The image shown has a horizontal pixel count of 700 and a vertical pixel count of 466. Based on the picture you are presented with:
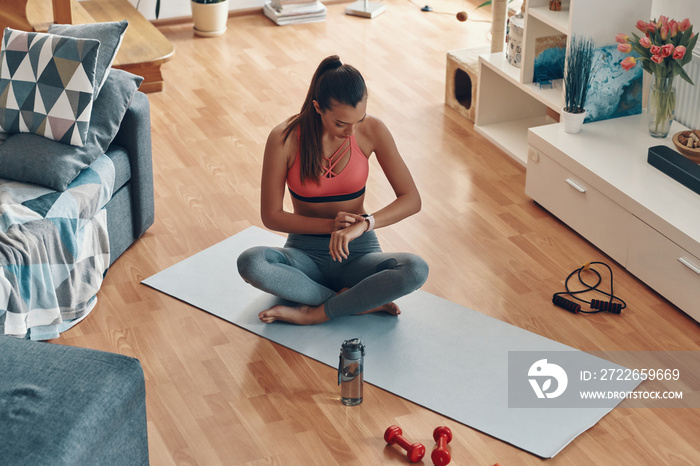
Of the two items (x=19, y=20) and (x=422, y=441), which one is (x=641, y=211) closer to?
(x=422, y=441)

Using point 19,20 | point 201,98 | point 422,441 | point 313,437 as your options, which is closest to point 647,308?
point 422,441

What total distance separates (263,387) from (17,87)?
1.32 m

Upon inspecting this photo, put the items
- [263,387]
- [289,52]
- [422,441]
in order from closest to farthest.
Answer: [422,441] < [263,387] < [289,52]

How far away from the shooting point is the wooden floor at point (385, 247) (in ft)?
7.43

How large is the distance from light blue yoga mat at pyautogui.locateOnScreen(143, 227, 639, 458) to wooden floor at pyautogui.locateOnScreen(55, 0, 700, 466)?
42mm

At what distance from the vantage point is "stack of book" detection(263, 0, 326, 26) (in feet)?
18.2

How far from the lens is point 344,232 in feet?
8.24

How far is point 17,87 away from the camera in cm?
286

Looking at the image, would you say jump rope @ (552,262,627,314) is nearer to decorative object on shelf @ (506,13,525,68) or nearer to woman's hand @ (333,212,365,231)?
woman's hand @ (333,212,365,231)

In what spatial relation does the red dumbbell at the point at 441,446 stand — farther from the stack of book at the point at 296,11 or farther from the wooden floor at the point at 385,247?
the stack of book at the point at 296,11

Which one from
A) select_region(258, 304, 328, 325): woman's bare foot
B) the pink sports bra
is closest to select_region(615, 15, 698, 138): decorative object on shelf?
the pink sports bra

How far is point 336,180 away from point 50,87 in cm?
102

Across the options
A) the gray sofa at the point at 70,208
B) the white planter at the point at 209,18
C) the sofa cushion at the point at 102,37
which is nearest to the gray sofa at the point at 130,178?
the gray sofa at the point at 70,208

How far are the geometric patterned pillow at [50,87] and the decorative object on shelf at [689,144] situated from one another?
204cm
